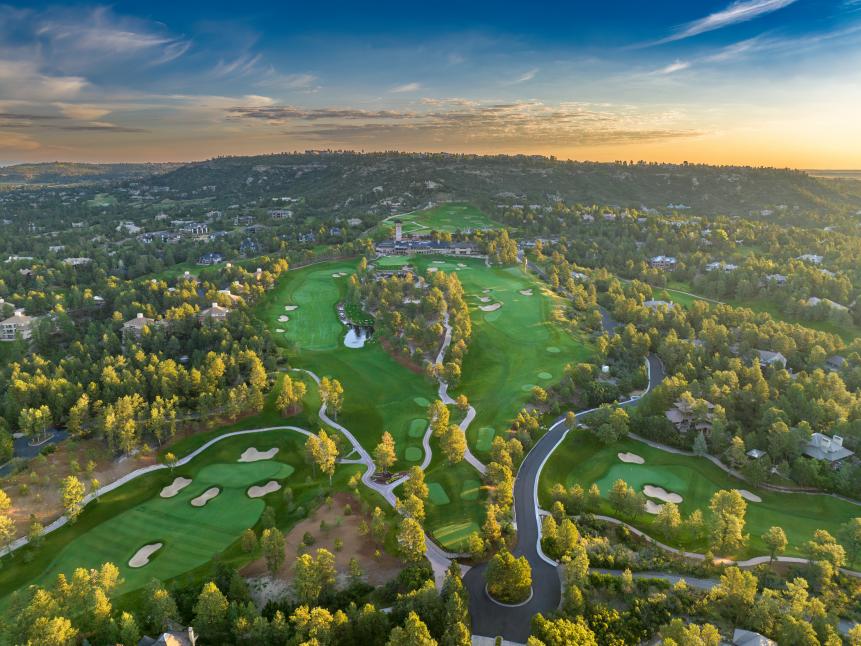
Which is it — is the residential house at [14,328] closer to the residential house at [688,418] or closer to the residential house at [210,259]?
the residential house at [210,259]

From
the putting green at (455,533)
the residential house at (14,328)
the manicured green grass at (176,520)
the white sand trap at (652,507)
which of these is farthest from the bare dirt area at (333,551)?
the residential house at (14,328)

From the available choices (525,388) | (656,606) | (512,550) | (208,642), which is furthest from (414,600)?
(525,388)

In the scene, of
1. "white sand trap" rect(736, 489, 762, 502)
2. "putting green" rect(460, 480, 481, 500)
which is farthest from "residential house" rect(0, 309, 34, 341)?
"white sand trap" rect(736, 489, 762, 502)

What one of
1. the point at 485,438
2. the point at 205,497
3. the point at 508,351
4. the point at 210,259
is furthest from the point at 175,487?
the point at 210,259

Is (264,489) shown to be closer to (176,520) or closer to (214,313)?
(176,520)

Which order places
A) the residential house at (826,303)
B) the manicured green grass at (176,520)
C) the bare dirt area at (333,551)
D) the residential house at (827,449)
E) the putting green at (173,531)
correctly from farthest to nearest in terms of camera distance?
the residential house at (826,303) < the residential house at (827,449) < the putting green at (173,531) < the manicured green grass at (176,520) < the bare dirt area at (333,551)

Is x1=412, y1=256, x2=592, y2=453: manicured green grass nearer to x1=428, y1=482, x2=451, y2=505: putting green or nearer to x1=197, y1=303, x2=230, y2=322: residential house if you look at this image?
x1=428, y1=482, x2=451, y2=505: putting green
